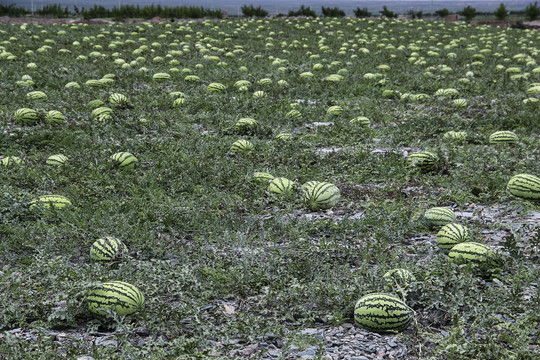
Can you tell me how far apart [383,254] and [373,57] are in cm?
1086

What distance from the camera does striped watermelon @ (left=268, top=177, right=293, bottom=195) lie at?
4.77 meters

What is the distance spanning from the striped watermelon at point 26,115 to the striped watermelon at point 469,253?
582 cm

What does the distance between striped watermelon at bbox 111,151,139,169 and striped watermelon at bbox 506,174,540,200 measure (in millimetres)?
3964

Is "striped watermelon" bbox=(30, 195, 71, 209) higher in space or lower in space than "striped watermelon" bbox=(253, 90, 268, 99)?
lower

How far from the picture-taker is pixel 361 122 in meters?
7.05

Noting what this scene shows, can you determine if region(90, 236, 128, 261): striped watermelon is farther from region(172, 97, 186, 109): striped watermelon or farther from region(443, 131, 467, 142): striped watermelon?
region(443, 131, 467, 142): striped watermelon

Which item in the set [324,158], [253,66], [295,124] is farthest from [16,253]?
[253,66]

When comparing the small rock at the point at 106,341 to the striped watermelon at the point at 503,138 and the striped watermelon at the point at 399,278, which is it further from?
the striped watermelon at the point at 503,138

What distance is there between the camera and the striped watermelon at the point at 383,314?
293cm

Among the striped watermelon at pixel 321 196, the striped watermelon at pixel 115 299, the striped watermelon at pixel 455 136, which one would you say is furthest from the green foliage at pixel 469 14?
the striped watermelon at pixel 115 299

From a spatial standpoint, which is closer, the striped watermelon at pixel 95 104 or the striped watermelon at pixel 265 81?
the striped watermelon at pixel 95 104

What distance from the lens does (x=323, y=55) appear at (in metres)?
13.7

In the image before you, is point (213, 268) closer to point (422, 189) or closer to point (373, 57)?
point (422, 189)

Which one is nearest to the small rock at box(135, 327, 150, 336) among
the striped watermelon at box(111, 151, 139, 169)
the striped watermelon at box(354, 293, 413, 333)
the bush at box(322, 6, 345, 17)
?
the striped watermelon at box(354, 293, 413, 333)
